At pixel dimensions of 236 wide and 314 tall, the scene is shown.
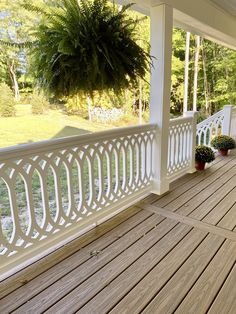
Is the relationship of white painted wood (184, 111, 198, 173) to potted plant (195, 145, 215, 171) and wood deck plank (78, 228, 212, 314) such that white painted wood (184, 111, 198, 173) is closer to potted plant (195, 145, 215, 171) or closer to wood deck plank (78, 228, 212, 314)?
potted plant (195, 145, 215, 171)

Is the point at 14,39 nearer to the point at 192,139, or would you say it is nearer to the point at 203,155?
the point at 192,139

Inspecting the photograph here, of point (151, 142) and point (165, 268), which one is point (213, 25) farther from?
point (165, 268)

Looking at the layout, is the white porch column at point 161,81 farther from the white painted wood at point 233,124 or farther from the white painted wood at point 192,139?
the white painted wood at point 233,124

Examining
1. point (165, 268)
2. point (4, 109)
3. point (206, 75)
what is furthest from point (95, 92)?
point (206, 75)

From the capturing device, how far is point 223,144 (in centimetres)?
509

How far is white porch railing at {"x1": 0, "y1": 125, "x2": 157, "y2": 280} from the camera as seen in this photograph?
5.99ft

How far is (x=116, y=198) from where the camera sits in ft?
9.03

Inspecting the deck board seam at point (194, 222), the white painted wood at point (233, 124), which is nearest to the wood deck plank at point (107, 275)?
the deck board seam at point (194, 222)

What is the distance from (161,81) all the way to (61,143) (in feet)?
4.99

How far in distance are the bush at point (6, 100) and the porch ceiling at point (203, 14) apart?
1822mm

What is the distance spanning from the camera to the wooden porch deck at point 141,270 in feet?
5.30

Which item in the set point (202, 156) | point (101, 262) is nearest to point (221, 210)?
point (202, 156)

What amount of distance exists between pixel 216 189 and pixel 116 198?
157 centimetres

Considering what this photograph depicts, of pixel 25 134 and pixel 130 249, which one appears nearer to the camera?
pixel 130 249
